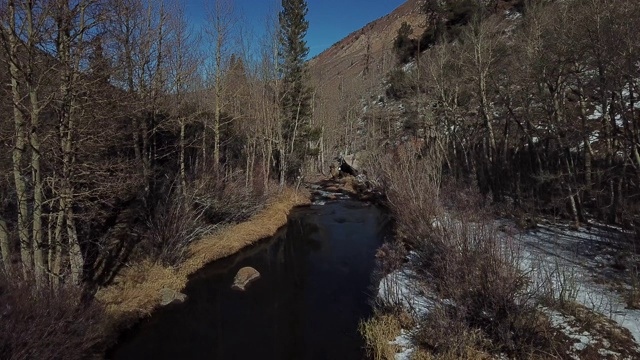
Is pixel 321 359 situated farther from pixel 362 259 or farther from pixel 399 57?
pixel 399 57

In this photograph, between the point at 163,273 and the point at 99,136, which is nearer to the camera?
the point at 99,136

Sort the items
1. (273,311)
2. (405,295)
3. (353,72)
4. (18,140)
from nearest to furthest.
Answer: (18,140), (405,295), (273,311), (353,72)

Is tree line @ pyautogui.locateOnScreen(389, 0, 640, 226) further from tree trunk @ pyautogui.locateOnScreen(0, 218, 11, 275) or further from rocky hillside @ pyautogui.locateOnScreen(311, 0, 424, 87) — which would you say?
rocky hillside @ pyautogui.locateOnScreen(311, 0, 424, 87)

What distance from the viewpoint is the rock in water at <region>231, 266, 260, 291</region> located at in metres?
12.1

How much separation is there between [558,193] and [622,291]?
846cm

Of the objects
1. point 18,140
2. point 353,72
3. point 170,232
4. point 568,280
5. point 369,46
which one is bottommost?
point 170,232

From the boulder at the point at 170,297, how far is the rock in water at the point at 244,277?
1.57 metres

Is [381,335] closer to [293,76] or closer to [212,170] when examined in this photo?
[212,170]

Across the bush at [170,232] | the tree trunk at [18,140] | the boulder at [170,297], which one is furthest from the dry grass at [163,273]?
the tree trunk at [18,140]

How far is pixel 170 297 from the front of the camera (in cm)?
1092

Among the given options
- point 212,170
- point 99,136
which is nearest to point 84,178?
point 99,136

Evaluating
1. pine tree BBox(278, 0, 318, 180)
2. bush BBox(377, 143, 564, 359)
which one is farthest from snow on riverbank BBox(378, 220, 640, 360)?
pine tree BBox(278, 0, 318, 180)

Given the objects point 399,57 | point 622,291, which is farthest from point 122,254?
point 399,57

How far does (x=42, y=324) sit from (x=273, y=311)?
5714 millimetres
